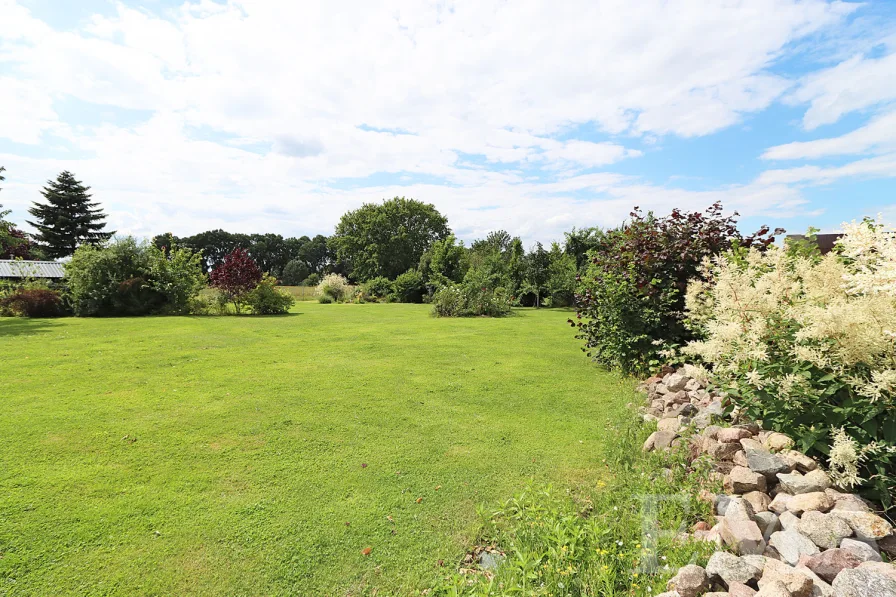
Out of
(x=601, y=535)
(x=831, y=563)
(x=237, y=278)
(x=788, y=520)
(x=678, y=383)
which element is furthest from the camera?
(x=237, y=278)

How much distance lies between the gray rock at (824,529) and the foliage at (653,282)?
3680 millimetres

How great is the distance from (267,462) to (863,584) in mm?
3773

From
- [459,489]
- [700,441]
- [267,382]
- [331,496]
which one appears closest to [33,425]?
[267,382]

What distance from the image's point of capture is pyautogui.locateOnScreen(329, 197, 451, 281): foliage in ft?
128

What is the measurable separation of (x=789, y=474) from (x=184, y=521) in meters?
3.94

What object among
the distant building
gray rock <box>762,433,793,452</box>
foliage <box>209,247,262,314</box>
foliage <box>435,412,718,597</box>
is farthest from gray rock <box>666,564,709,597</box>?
foliage <box>209,247,262,314</box>

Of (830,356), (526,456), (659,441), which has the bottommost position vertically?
(526,456)

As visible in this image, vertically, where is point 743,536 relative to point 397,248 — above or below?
below

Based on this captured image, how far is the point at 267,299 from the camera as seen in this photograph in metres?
16.6

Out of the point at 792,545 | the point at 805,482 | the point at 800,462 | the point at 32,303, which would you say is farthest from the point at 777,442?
the point at 32,303

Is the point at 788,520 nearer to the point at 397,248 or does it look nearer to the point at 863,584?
the point at 863,584

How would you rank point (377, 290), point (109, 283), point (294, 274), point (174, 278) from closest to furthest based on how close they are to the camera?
point (109, 283)
point (174, 278)
point (377, 290)
point (294, 274)

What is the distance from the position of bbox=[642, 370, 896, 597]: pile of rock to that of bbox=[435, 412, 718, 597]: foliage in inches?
6.9

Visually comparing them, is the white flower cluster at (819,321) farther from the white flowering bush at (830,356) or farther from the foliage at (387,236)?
the foliage at (387,236)
